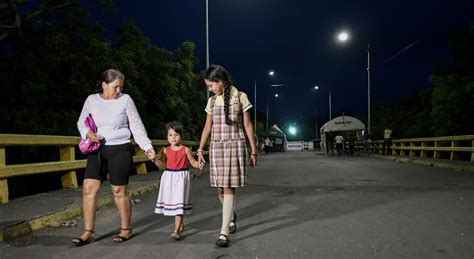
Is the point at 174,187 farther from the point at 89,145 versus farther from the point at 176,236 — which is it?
the point at 89,145

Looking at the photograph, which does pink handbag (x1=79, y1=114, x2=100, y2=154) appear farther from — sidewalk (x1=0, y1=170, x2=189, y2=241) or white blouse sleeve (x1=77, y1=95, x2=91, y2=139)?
sidewalk (x1=0, y1=170, x2=189, y2=241)

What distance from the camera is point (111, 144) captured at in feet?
15.7

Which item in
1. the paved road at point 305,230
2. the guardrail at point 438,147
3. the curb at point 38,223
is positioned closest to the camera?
the paved road at point 305,230

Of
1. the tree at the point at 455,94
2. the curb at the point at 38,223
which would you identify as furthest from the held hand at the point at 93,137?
the tree at the point at 455,94

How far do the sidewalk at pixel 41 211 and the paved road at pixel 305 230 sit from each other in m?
0.15

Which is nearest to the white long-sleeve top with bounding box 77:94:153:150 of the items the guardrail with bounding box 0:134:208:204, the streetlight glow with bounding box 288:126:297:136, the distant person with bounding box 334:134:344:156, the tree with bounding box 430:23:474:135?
the guardrail with bounding box 0:134:208:204

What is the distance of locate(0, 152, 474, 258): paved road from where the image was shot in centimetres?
433

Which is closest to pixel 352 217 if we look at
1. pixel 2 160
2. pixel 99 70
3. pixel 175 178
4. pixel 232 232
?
pixel 232 232

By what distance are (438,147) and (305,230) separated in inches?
578

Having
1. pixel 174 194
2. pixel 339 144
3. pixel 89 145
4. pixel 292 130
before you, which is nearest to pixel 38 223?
pixel 89 145

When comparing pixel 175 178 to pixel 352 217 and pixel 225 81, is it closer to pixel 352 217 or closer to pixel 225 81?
pixel 225 81

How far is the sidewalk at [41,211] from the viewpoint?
5078 mm

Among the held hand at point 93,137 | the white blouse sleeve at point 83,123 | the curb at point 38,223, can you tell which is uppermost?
the white blouse sleeve at point 83,123

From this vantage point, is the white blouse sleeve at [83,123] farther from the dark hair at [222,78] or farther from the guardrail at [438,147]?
the guardrail at [438,147]
